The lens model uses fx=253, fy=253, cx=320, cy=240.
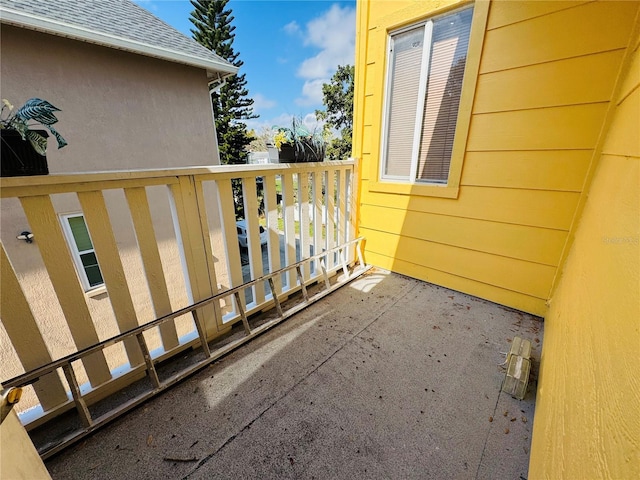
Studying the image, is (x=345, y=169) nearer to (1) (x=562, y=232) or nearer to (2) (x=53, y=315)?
(1) (x=562, y=232)

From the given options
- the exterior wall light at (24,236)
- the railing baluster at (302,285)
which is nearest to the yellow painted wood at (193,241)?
the railing baluster at (302,285)

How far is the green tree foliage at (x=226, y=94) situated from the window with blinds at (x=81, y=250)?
16.3ft

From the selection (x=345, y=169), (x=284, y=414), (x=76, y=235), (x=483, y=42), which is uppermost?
(x=483, y=42)

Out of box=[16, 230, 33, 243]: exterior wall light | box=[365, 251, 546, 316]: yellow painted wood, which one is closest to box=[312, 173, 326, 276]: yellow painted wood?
box=[365, 251, 546, 316]: yellow painted wood

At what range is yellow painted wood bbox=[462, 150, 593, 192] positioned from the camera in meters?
1.59

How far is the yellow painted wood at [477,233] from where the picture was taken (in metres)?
1.79

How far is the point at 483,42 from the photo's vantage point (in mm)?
1743

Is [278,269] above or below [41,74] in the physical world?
below

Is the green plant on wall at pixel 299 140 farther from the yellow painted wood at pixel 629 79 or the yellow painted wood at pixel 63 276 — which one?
the yellow painted wood at pixel 629 79

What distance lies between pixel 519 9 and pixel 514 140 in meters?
0.79

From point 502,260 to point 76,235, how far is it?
4.68 meters

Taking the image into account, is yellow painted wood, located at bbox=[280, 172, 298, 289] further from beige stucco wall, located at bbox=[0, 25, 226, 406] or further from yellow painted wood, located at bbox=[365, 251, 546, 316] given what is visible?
beige stucco wall, located at bbox=[0, 25, 226, 406]

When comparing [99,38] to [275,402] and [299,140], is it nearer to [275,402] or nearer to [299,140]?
[299,140]

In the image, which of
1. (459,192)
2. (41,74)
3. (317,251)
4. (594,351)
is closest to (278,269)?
(317,251)
